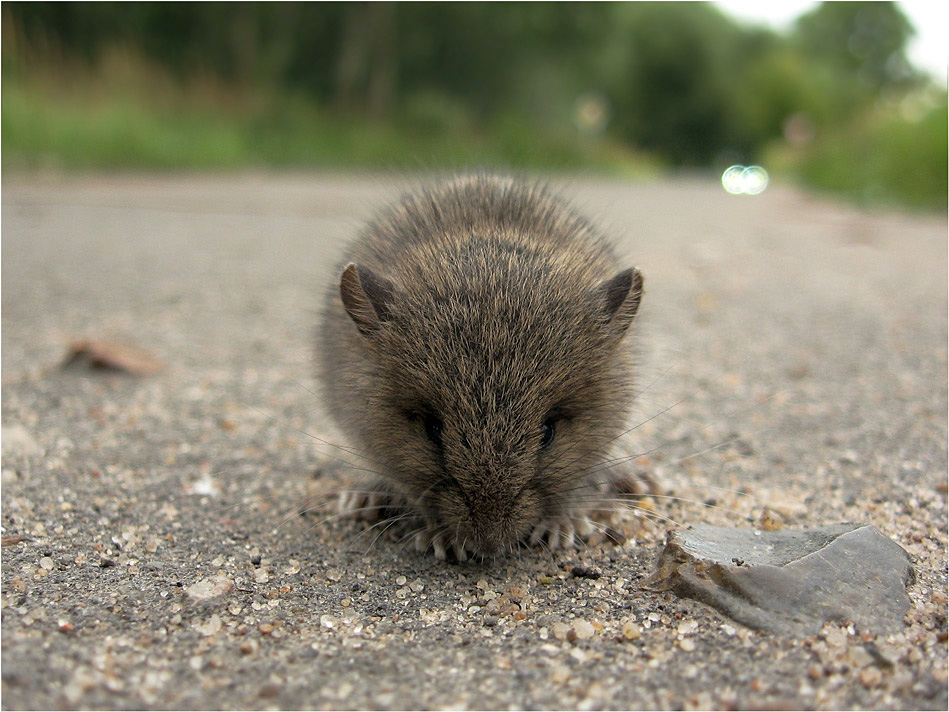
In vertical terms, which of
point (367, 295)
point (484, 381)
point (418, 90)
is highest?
point (418, 90)

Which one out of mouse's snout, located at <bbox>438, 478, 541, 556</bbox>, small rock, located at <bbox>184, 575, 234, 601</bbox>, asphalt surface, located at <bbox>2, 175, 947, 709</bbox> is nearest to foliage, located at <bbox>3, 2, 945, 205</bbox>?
asphalt surface, located at <bbox>2, 175, 947, 709</bbox>

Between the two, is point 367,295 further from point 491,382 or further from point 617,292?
point 617,292

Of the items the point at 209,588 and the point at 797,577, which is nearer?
the point at 797,577

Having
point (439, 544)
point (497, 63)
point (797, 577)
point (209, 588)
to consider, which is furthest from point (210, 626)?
point (497, 63)

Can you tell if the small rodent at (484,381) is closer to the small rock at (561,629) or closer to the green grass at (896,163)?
the small rock at (561,629)

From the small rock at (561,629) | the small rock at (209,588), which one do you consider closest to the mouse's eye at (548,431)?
the small rock at (561,629)

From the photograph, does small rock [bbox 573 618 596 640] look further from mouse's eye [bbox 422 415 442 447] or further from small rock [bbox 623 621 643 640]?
mouse's eye [bbox 422 415 442 447]
